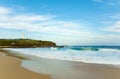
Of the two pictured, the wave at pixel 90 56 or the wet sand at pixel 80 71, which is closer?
the wet sand at pixel 80 71

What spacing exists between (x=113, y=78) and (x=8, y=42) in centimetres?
12869

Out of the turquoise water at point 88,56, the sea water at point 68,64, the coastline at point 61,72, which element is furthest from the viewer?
the turquoise water at point 88,56

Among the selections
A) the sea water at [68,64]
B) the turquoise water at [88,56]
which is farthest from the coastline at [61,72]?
the turquoise water at [88,56]

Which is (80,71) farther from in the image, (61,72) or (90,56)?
(90,56)

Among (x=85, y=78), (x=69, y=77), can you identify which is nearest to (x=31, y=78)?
(x=69, y=77)

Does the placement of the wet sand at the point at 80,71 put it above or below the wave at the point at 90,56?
below

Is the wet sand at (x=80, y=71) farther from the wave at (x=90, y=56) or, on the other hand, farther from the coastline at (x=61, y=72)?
the wave at (x=90, y=56)

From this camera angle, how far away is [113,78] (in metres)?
9.45

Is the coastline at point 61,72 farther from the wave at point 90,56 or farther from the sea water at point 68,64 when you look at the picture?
the wave at point 90,56

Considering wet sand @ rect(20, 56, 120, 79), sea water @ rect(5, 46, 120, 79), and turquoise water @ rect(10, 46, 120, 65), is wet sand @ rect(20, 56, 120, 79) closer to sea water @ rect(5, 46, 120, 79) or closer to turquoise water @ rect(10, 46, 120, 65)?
sea water @ rect(5, 46, 120, 79)

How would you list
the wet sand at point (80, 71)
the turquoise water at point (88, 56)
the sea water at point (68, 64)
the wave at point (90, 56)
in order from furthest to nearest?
the turquoise water at point (88, 56)
the wave at point (90, 56)
the sea water at point (68, 64)
the wet sand at point (80, 71)

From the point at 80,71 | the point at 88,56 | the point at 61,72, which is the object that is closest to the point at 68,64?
the point at 80,71

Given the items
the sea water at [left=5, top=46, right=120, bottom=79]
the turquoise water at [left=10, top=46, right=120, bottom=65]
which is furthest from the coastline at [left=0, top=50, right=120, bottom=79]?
the turquoise water at [left=10, top=46, right=120, bottom=65]

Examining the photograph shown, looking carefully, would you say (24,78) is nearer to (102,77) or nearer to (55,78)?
(55,78)
